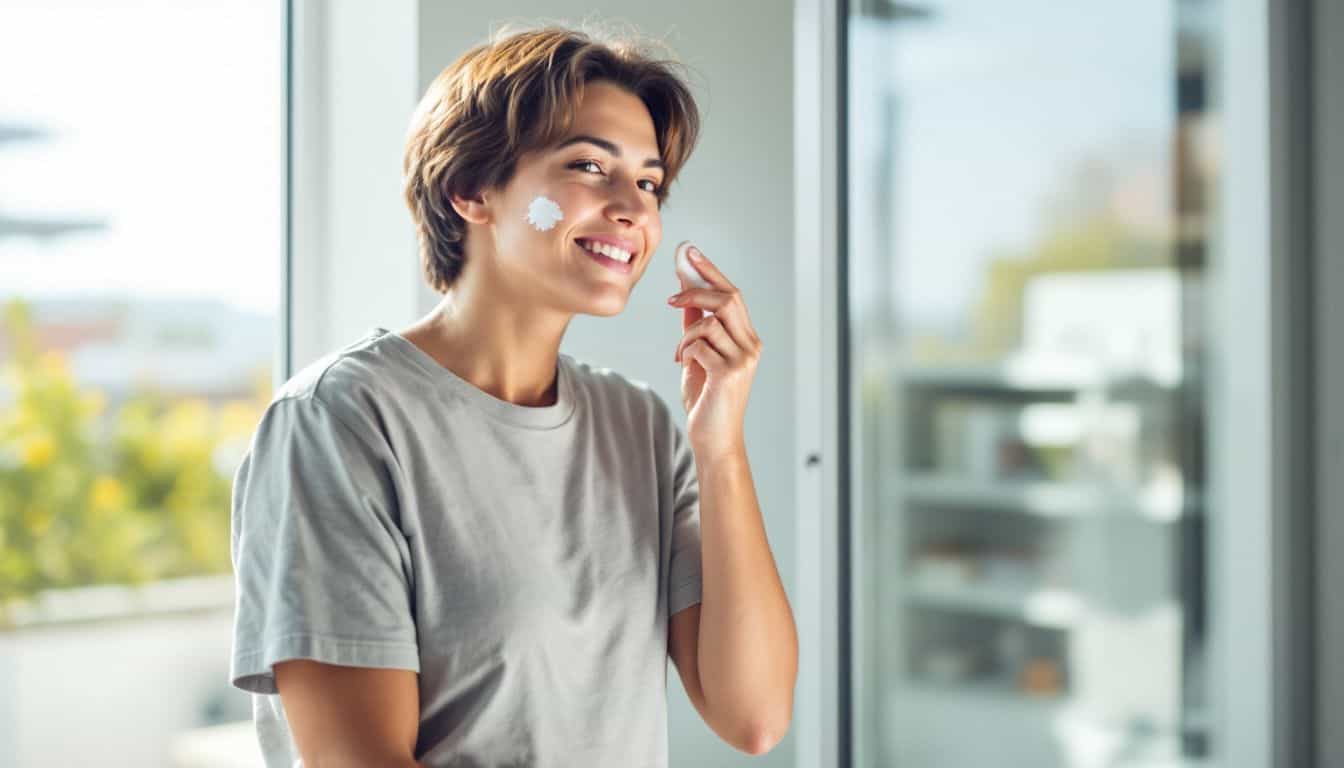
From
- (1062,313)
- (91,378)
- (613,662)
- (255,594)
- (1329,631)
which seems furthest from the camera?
(91,378)

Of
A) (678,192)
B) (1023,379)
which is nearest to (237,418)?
(678,192)

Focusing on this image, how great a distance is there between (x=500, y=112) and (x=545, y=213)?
98 mm

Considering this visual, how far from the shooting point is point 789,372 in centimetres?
165

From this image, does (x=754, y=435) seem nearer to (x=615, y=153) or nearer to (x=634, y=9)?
(x=634, y=9)

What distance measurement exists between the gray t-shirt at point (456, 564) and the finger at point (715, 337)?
128 millimetres

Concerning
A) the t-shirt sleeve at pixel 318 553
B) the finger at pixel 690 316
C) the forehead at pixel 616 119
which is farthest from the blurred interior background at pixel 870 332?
the t-shirt sleeve at pixel 318 553

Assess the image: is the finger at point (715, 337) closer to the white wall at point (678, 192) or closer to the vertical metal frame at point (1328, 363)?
the white wall at point (678, 192)

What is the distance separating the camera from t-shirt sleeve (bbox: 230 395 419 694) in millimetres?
835

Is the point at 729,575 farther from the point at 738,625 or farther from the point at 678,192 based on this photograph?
the point at 678,192

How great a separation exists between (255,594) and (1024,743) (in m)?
1.03

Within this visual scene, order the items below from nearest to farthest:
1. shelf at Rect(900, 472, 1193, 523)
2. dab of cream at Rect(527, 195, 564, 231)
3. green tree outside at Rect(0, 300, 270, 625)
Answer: dab of cream at Rect(527, 195, 564, 231)
shelf at Rect(900, 472, 1193, 523)
green tree outside at Rect(0, 300, 270, 625)

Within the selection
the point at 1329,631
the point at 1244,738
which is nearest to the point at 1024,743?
the point at 1244,738

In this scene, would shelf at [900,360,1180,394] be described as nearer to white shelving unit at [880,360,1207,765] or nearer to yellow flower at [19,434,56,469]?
white shelving unit at [880,360,1207,765]

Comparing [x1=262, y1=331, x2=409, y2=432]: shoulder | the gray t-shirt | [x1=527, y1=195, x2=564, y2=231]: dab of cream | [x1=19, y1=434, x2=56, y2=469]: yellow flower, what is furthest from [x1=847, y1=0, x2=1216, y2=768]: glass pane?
[x1=19, y1=434, x2=56, y2=469]: yellow flower
